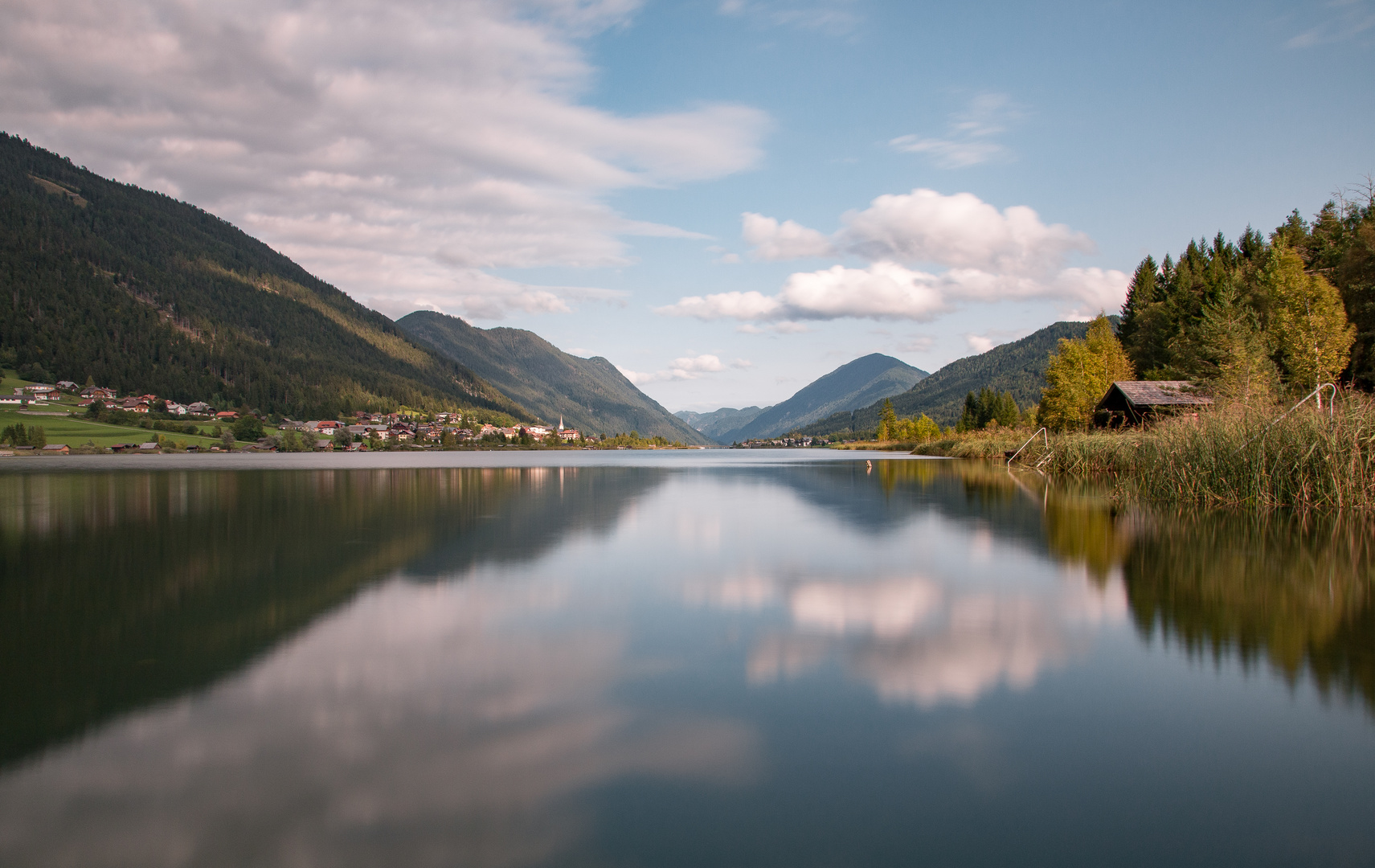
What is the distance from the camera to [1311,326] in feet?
119

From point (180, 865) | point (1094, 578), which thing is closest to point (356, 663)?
point (180, 865)

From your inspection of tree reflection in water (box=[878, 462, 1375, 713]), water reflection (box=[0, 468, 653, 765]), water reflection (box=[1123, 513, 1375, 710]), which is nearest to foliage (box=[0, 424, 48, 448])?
water reflection (box=[0, 468, 653, 765])

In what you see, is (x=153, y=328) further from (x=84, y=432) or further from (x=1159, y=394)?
(x=1159, y=394)

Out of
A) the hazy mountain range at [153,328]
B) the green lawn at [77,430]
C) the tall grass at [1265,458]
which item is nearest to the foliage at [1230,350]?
the tall grass at [1265,458]

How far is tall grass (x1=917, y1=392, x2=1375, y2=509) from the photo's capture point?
15445mm

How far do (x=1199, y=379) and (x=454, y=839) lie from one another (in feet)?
152

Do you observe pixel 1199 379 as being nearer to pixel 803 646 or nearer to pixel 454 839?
pixel 803 646

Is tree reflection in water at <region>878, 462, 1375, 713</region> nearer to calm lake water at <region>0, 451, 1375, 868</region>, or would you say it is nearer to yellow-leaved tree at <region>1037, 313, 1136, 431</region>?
calm lake water at <region>0, 451, 1375, 868</region>

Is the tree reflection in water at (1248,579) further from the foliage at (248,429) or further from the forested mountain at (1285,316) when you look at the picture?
the foliage at (248,429)

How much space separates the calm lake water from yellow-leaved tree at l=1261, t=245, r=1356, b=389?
3323cm

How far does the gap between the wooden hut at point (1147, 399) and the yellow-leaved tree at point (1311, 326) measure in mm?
4626

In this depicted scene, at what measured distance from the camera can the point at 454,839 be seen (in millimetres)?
3080

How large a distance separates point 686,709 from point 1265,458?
1786 centimetres

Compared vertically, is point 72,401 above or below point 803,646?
above
